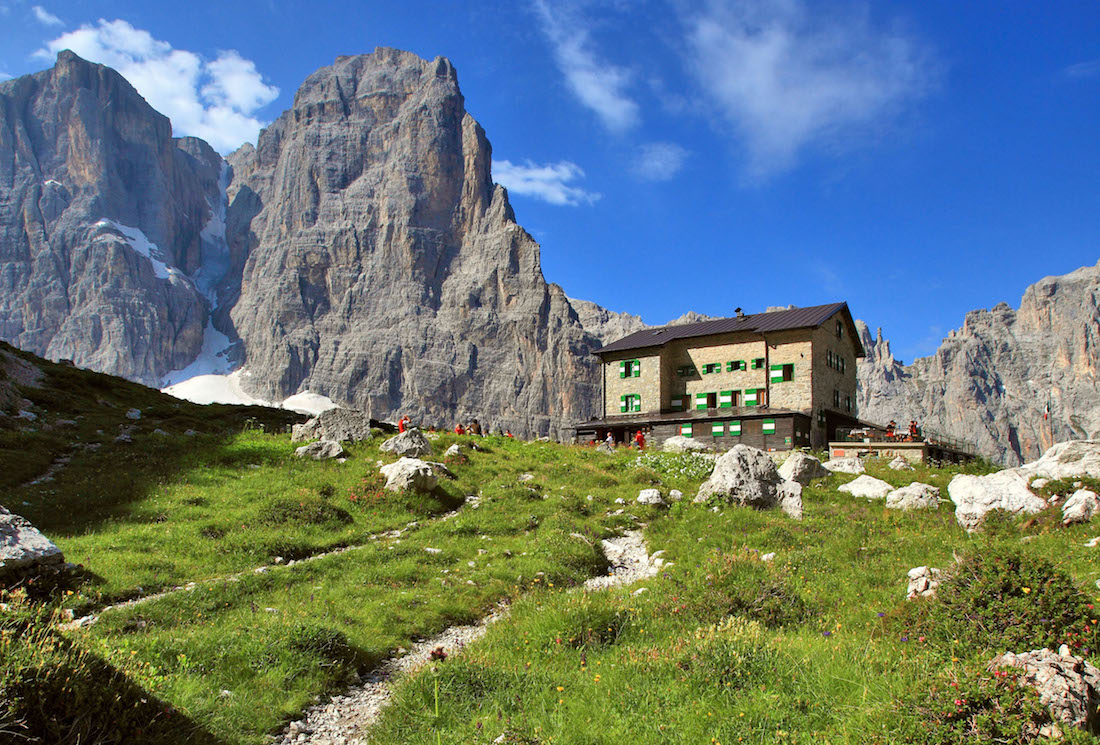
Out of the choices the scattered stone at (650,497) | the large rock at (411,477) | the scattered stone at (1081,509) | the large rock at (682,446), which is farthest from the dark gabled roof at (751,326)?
the large rock at (411,477)

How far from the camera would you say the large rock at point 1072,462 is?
19.5 meters

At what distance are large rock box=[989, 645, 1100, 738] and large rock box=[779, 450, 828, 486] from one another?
67.3 feet

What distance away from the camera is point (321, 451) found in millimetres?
26812

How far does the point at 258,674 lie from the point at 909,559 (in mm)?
12917

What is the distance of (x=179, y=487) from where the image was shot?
21594mm

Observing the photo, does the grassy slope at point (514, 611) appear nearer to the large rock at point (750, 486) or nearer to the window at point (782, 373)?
the large rock at point (750, 486)

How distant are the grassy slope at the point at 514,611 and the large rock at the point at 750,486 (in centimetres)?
83

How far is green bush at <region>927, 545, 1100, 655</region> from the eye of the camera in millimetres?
8539

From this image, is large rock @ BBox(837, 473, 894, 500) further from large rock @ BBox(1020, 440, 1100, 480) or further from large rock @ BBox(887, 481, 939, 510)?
large rock @ BBox(1020, 440, 1100, 480)

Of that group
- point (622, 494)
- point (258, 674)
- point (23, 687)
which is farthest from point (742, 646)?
point (622, 494)

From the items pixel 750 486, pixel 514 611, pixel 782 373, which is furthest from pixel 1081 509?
pixel 782 373

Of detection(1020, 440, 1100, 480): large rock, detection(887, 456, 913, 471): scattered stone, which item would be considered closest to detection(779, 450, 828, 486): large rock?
detection(887, 456, 913, 471): scattered stone

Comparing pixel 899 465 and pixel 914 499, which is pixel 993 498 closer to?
pixel 914 499

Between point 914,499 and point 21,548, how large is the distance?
22847 millimetres
